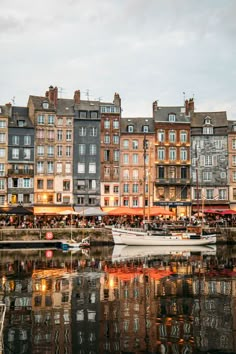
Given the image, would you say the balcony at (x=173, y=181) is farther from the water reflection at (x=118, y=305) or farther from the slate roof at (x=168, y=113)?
the water reflection at (x=118, y=305)

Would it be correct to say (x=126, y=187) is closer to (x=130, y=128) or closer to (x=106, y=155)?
(x=106, y=155)

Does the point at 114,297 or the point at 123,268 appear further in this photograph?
the point at 123,268

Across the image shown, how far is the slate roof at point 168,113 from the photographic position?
2881 inches

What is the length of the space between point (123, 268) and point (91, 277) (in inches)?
193

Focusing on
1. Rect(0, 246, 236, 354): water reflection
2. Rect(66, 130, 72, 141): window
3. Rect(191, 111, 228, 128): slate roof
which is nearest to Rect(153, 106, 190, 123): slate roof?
Rect(191, 111, 228, 128): slate roof

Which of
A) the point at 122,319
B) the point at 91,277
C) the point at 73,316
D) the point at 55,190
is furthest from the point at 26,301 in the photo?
the point at 55,190

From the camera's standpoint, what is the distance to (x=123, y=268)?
37.6m

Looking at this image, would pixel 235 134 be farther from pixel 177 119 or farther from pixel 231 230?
pixel 231 230

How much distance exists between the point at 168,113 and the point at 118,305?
52.4 meters

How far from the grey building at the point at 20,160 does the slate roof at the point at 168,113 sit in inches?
750

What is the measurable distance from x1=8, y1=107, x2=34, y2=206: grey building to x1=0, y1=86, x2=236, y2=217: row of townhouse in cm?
14

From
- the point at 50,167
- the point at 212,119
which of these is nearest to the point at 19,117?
the point at 50,167

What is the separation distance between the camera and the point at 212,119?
244ft

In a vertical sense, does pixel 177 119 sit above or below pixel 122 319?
above
